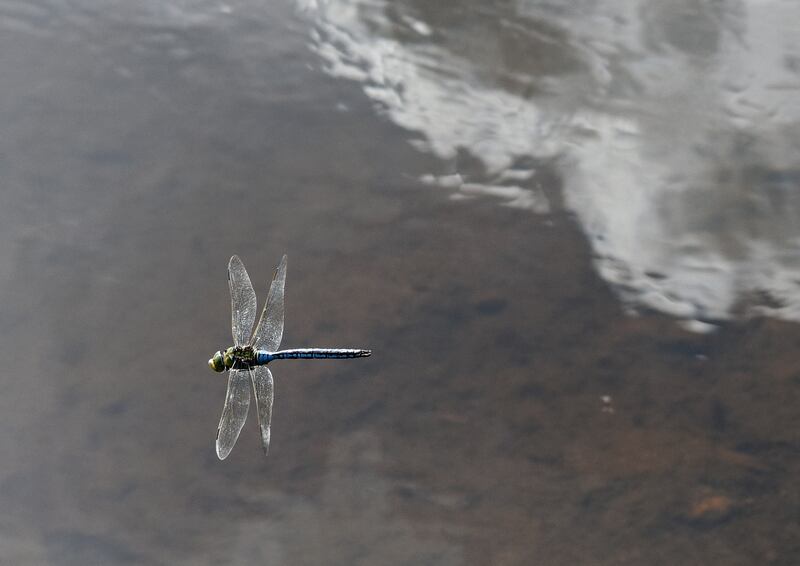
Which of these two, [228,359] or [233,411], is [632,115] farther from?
[233,411]

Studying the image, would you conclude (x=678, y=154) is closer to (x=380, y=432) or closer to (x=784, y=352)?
(x=784, y=352)

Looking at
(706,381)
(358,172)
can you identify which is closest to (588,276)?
(706,381)

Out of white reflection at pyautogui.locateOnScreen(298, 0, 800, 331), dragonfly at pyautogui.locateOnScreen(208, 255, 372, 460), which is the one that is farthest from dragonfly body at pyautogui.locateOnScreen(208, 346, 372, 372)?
Result: white reflection at pyautogui.locateOnScreen(298, 0, 800, 331)

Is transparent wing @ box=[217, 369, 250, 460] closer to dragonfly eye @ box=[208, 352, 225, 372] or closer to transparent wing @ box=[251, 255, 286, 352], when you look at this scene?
dragonfly eye @ box=[208, 352, 225, 372]

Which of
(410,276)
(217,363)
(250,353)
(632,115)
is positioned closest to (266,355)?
(250,353)

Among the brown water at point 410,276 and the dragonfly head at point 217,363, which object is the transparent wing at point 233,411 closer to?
the dragonfly head at point 217,363

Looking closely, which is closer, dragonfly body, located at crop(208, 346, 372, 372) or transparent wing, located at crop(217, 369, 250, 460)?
transparent wing, located at crop(217, 369, 250, 460)
